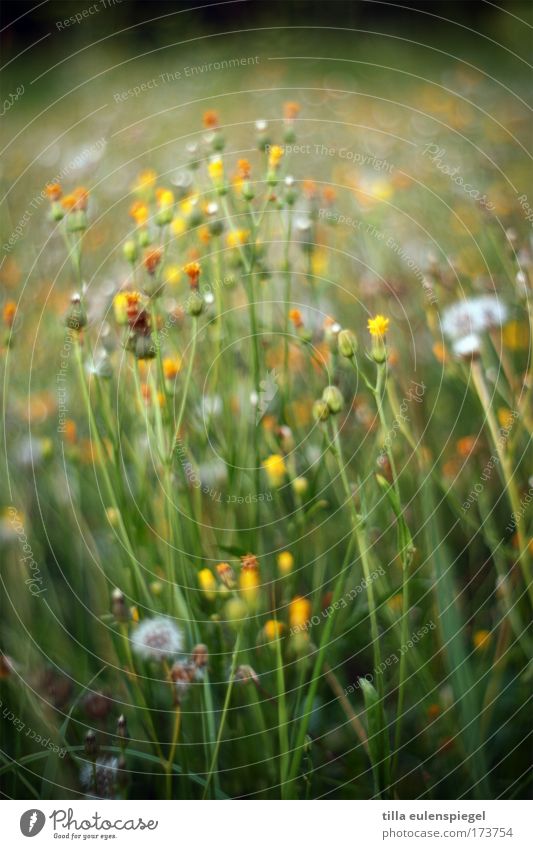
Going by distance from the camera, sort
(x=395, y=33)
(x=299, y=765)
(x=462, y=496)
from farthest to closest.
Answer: (x=395, y=33)
(x=462, y=496)
(x=299, y=765)

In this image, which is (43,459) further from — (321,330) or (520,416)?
(520,416)

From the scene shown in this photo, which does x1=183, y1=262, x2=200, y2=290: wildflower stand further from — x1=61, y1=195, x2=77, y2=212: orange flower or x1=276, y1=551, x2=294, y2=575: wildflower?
x1=276, y1=551, x2=294, y2=575: wildflower

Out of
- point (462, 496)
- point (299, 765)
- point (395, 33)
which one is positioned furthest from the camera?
point (395, 33)

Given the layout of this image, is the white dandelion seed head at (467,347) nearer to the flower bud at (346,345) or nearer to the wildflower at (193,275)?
the flower bud at (346,345)

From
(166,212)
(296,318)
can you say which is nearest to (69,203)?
(166,212)
